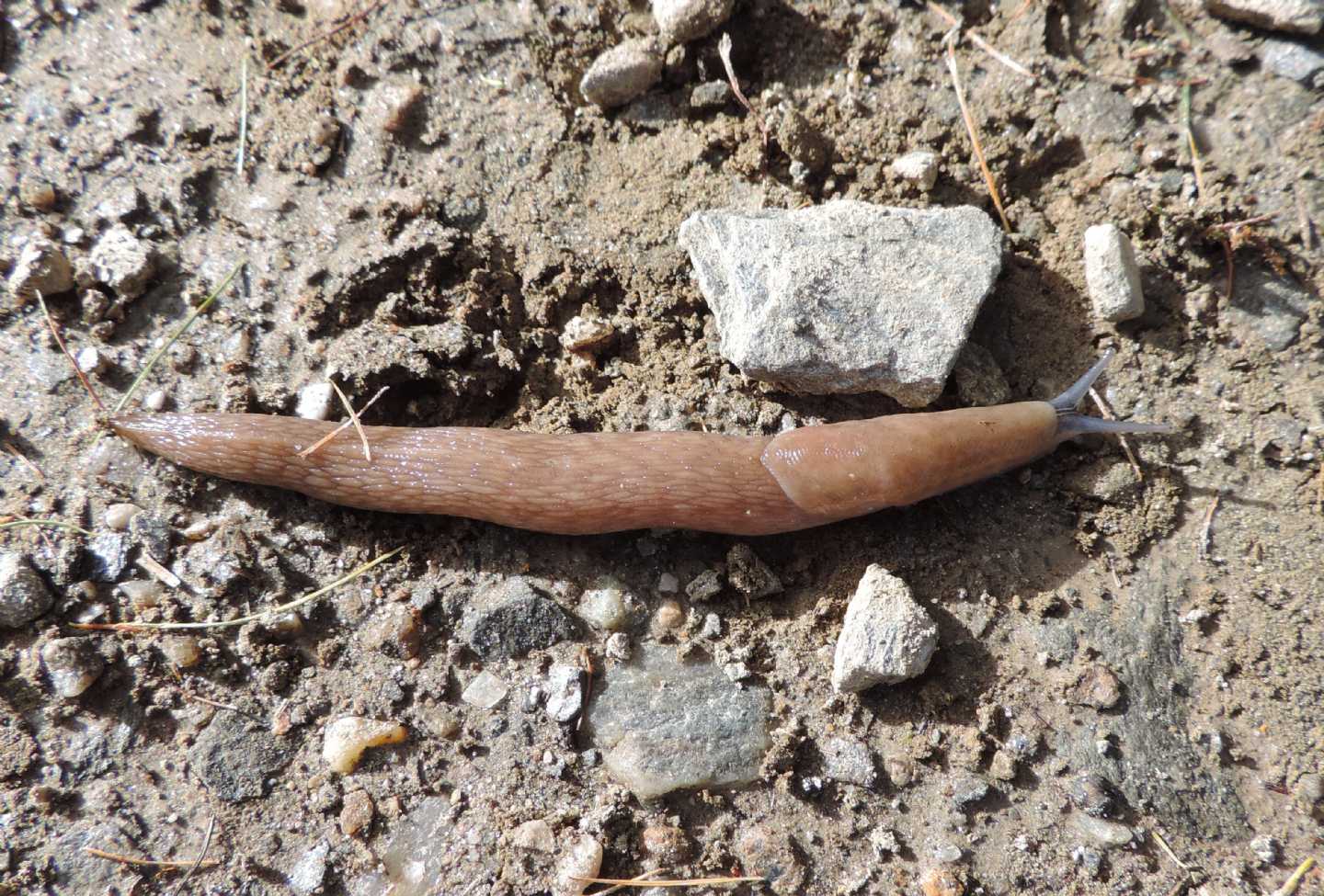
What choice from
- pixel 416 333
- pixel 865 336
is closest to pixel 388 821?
pixel 416 333

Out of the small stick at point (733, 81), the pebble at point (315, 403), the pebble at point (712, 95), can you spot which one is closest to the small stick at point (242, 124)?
the pebble at point (315, 403)

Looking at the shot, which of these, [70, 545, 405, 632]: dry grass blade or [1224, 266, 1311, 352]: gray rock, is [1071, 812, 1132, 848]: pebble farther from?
[70, 545, 405, 632]: dry grass blade

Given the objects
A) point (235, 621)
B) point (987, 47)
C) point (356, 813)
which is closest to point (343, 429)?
point (235, 621)

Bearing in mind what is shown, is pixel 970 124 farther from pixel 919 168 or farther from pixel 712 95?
pixel 712 95

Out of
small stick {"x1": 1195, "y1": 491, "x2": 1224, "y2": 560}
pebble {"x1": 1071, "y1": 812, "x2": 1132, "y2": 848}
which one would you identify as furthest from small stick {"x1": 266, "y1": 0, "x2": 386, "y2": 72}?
pebble {"x1": 1071, "y1": 812, "x2": 1132, "y2": 848}

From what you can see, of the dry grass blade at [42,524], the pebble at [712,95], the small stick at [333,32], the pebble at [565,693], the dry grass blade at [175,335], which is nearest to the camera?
the pebble at [565,693]

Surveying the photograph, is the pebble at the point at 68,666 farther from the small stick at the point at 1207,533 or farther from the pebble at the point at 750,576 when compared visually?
the small stick at the point at 1207,533
